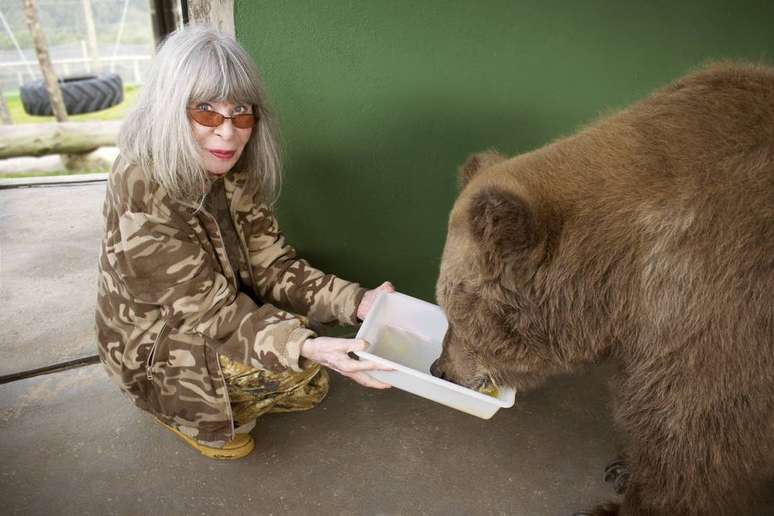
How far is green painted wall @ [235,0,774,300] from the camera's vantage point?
2693 mm

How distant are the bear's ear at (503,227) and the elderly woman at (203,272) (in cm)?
71

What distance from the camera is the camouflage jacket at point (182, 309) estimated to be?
7.02 ft

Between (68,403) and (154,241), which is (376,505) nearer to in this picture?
(154,241)

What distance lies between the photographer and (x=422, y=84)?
288 cm

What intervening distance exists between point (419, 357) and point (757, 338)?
137 centimetres

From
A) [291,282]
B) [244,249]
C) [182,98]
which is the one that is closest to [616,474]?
[291,282]

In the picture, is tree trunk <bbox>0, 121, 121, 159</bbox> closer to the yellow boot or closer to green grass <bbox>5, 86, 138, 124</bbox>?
green grass <bbox>5, 86, 138, 124</bbox>

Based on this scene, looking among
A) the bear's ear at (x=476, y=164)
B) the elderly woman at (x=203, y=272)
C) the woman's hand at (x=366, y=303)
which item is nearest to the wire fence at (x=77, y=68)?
the elderly woman at (x=203, y=272)

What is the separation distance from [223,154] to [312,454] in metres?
1.46

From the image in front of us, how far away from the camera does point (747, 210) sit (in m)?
1.59

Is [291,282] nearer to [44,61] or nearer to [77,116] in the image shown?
[44,61]

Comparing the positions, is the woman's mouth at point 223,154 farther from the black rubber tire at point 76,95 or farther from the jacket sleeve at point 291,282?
the black rubber tire at point 76,95

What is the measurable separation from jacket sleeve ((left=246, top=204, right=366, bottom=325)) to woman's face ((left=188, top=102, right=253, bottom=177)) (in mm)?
414

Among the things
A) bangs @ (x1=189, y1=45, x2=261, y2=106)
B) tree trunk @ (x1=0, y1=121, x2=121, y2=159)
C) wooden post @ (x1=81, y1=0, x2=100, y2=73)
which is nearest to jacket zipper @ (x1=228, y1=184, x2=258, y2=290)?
bangs @ (x1=189, y1=45, x2=261, y2=106)
